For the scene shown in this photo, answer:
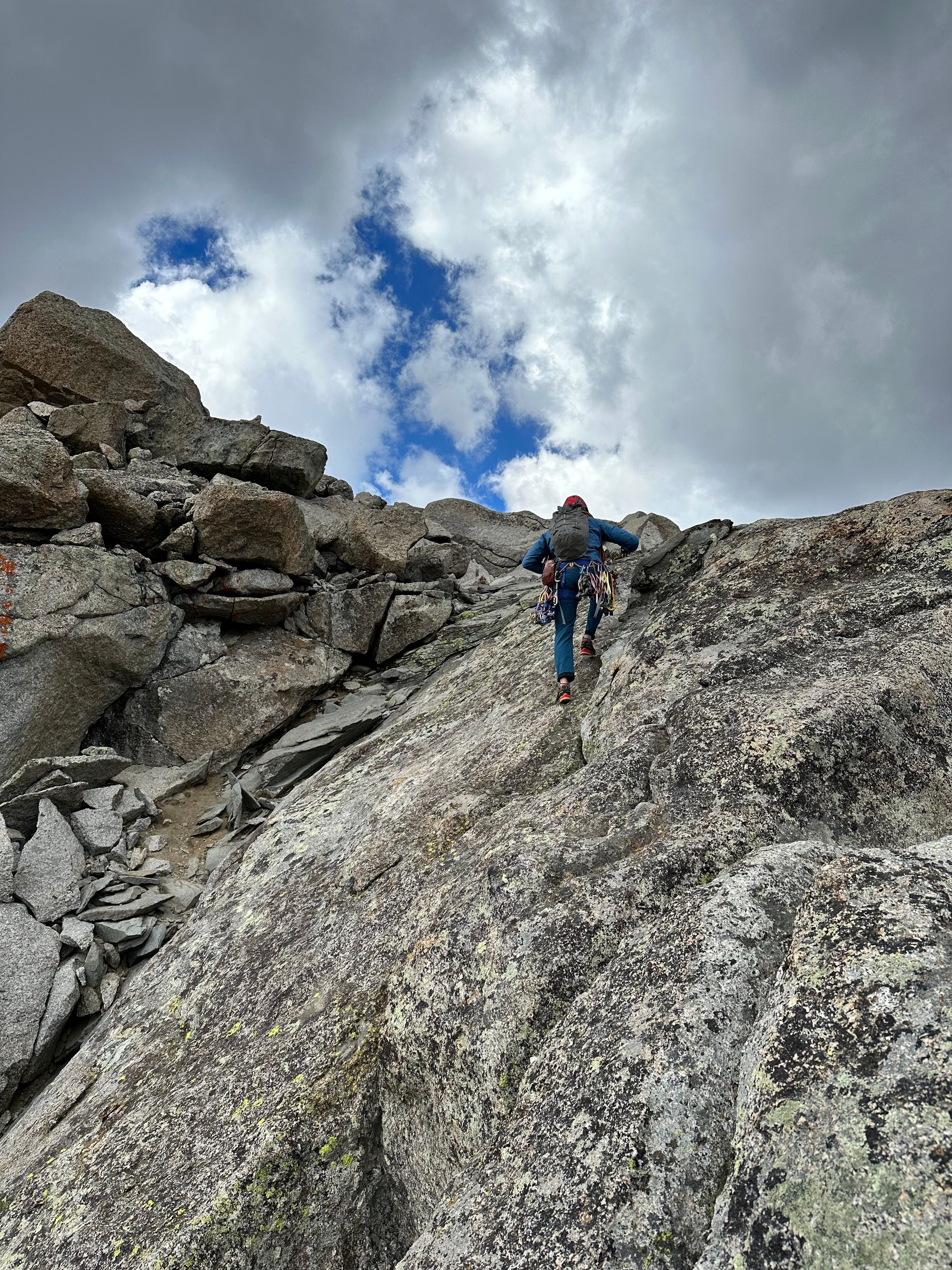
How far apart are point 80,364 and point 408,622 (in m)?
18.3

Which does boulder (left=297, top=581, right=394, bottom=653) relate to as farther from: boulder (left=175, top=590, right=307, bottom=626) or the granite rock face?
the granite rock face

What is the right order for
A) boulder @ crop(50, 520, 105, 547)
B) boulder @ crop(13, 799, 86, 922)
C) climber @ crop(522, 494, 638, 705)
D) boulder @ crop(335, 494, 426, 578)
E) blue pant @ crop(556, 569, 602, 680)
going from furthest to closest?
1. boulder @ crop(335, 494, 426, 578)
2. boulder @ crop(50, 520, 105, 547)
3. climber @ crop(522, 494, 638, 705)
4. boulder @ crop(13, 799, 86, 922)
5. blue pant @ crop(556, 569, 602, 680)

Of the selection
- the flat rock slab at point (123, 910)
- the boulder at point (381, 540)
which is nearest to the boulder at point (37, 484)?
the boulder at point (381, 540)

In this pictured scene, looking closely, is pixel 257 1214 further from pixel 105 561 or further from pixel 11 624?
pixel 105 561

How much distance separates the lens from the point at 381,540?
2862cm

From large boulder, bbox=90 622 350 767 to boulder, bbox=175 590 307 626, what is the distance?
455 millimetres

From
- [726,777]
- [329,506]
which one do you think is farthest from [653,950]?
[329,506]

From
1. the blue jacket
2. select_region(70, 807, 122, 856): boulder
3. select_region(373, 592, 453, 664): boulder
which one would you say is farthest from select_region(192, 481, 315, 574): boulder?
the blue jacket

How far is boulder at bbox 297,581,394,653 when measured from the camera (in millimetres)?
25422

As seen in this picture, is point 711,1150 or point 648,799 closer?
point 711,1150

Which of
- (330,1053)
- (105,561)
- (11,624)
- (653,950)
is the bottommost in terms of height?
(330,1053)

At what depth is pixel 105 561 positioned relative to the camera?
2116 cm

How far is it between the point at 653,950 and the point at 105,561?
21.5m

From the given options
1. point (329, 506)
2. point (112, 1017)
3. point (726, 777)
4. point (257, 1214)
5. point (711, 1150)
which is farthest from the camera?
point (329, 506)
